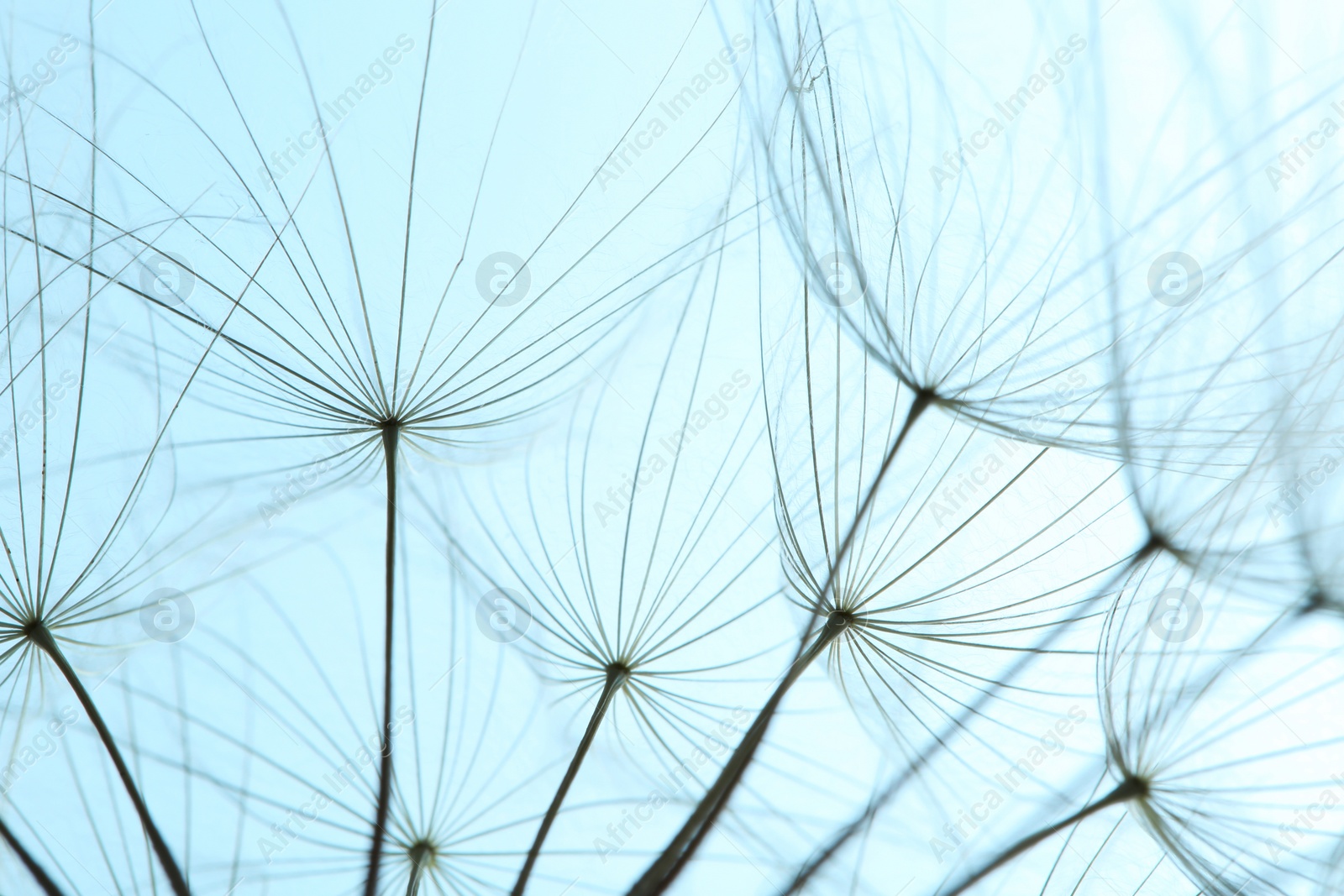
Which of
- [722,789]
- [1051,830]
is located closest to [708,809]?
[722,789]

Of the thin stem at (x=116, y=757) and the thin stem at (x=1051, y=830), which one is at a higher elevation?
the thin stem at (x=116, y=757)

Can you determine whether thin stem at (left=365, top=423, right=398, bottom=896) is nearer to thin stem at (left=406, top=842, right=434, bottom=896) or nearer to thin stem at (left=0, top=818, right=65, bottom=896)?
thin stem at (left=406, top=842, right=434, bottom=896)

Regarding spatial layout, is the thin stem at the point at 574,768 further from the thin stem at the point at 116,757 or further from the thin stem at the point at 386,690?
the thin stem at the point at 116,757

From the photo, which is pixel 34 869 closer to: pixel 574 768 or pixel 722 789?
pixel 574 768

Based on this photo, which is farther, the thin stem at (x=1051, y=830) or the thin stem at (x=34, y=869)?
the thin stem at (x=34, y=869)

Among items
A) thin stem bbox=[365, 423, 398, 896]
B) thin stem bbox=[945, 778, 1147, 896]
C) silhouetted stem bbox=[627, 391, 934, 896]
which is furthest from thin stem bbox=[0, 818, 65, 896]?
thin stem bbox=[945, 778, 1147, 896]

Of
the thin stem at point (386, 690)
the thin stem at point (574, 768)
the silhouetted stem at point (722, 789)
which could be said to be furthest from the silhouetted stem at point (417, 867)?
the silhouetted stem at point (722, 789)
